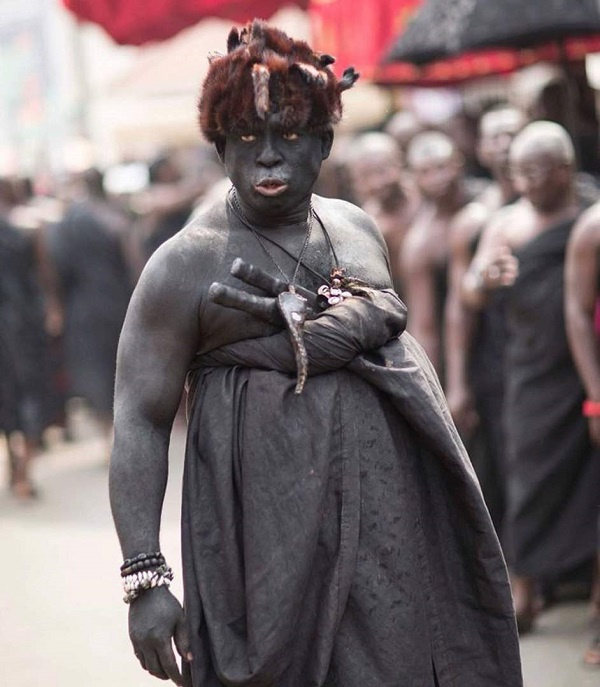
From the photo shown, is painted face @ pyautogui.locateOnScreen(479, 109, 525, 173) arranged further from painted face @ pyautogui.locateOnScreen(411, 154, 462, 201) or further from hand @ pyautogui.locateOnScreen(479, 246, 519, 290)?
hand @ pyautogui.locateOnScreen(479, 246, 519, 290)

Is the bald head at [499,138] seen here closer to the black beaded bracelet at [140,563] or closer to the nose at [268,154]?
the nose at [268,154]

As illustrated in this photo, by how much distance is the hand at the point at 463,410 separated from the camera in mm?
7844

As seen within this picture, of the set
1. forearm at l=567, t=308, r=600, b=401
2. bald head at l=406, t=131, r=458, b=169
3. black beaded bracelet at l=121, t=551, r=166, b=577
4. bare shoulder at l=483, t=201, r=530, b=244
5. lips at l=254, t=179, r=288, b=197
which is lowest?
forearm at l=567, t=308, r=600, b=401

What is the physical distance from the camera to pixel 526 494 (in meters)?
7.12

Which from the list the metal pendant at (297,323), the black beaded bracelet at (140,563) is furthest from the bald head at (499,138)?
the black beaded bracelet at (140,563)

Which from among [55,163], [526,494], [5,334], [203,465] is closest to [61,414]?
[5,334]

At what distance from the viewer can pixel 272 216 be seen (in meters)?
3.81

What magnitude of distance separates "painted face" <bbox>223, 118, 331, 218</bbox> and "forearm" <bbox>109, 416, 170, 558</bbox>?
589 millimetres

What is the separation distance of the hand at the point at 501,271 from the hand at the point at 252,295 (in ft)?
10.9

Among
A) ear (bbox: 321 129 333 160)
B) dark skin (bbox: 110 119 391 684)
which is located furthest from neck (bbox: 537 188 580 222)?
dark skin (bbox: 110 119 391 684)

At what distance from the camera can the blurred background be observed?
745 cm

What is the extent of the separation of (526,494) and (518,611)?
51cm

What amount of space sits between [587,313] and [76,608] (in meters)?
3.13

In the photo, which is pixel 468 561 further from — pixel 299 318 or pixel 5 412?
pixel 5 412
